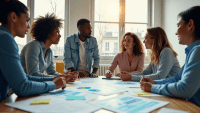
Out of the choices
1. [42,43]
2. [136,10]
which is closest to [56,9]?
[136,10]

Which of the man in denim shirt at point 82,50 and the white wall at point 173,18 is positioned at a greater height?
the white wall at point 173,18

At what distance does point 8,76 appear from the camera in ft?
2.56

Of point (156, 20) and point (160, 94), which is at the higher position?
point (156, 20)

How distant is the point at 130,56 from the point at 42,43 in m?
1.41

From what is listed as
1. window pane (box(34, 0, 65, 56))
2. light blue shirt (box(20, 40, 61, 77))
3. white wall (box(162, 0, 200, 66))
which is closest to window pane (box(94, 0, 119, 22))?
window pane (box(34, 0, 65, 56))

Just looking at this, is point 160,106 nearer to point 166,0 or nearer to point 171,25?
point 171,25

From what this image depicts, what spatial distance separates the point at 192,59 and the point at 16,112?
95 centimetres

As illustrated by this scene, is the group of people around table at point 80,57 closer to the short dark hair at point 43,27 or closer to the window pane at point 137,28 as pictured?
the short dark hair at point 43,27

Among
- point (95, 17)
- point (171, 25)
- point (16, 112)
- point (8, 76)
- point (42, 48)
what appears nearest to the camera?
point (16, 112)

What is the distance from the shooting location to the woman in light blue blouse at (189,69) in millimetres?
831

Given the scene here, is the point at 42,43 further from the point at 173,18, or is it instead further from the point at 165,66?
the point at 173,18

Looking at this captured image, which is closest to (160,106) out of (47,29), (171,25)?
(47,29)

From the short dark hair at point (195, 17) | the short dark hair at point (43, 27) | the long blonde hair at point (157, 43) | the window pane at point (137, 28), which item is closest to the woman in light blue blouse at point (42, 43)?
the short dark hair at point (43, 27)

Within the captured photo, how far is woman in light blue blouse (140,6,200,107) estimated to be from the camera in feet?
2.72
